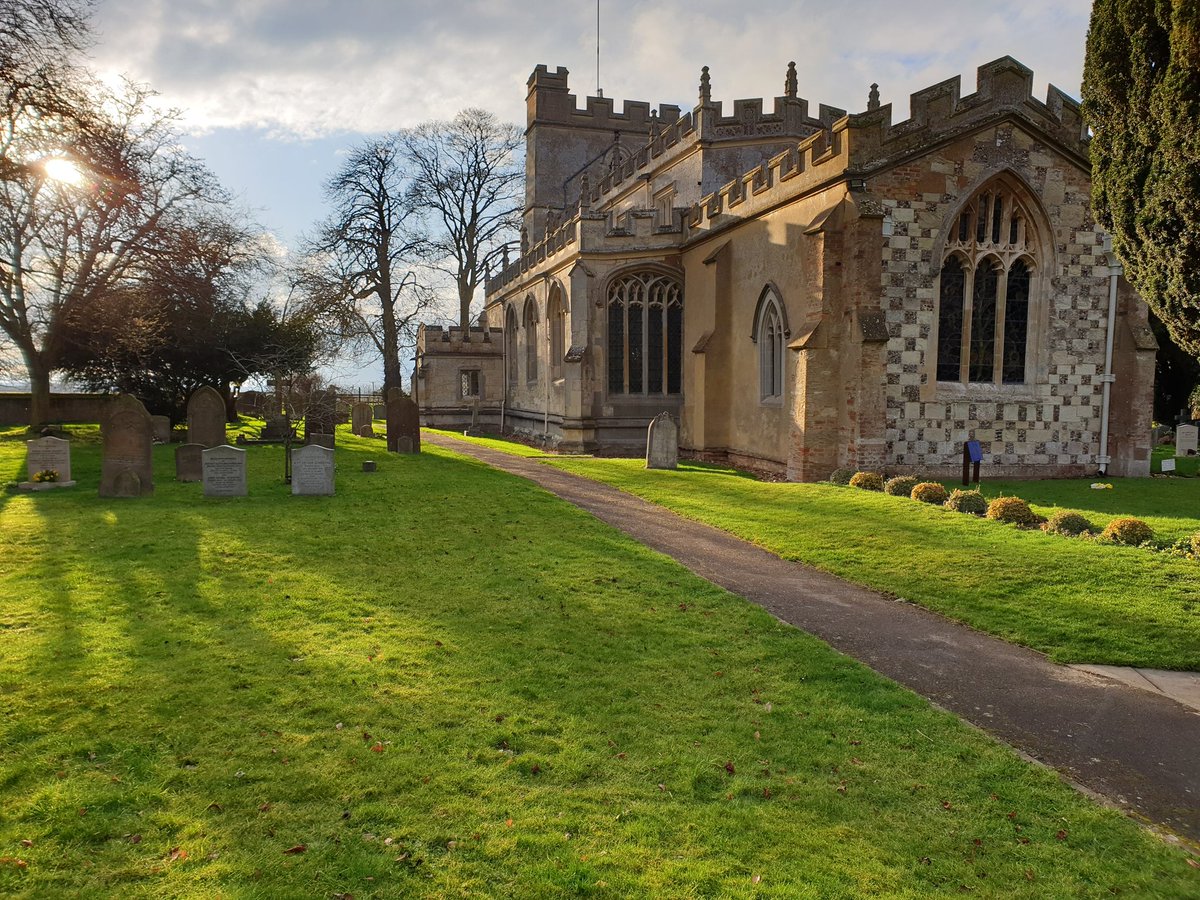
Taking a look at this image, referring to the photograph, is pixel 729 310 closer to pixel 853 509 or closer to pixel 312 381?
pixel 853 509

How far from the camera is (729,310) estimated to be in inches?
770

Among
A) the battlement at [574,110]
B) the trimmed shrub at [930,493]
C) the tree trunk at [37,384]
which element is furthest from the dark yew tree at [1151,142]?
the battlement at [574,110]

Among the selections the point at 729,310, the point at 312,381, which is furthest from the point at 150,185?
the point at 729,310

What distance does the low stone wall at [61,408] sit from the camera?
28.8 meters

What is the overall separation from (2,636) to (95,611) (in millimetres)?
717

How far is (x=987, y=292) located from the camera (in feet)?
51.1

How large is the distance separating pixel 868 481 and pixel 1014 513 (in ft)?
11.0

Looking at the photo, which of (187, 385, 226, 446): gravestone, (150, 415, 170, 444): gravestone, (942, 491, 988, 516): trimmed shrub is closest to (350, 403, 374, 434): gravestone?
(150, 415, 170, 444): gravestone

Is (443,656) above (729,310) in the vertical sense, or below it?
below

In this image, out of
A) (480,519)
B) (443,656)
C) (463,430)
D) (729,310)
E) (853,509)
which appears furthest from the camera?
(463,430)

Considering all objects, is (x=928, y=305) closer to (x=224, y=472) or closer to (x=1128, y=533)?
(x=1128, y=533)

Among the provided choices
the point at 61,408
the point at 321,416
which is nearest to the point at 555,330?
the point at 321,416

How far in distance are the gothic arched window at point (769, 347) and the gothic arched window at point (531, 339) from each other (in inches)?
522

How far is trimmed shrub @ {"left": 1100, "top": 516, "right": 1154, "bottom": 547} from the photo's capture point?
9.08m
